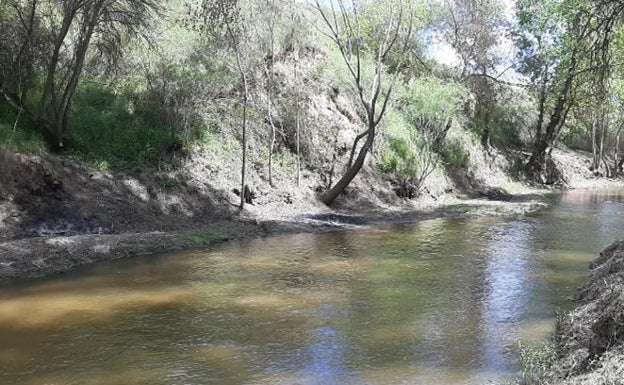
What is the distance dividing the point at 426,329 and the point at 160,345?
3993mm

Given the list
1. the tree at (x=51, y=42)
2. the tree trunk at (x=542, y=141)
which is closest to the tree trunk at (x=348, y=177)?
the tree at (x=51, y=42)

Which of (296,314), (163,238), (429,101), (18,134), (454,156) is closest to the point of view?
(296,314)

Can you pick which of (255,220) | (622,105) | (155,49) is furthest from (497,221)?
(622,105)

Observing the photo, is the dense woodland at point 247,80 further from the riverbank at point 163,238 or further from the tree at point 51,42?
the riverbank at point 163,238

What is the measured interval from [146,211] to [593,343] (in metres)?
13.8

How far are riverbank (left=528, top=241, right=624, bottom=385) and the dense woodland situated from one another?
5581 mm

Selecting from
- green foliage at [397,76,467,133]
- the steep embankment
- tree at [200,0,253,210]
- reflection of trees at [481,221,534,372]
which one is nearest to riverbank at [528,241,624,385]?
the steep embankment

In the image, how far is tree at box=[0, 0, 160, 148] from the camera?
17516 millimetres

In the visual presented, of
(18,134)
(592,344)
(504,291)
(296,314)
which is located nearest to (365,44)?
(18,134)

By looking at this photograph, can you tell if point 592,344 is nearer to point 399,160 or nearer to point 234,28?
point 234,28

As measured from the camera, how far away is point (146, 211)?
1808cm

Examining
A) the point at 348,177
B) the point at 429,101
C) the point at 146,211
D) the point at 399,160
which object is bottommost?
the point at 146,211

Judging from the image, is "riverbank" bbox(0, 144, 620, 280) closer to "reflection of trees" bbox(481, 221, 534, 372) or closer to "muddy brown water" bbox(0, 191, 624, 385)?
"muddy brown water" bbox(0, 191, 624, 385)

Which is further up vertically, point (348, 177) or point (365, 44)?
point (365, 44)
